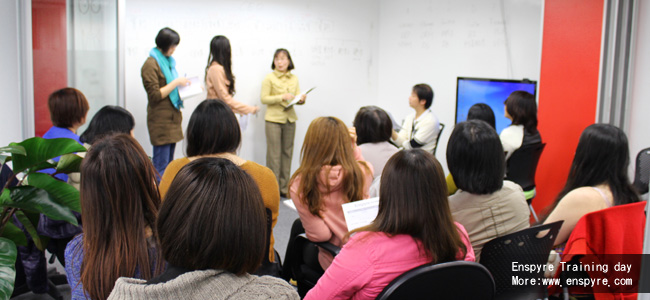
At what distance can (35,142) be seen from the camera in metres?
1.91

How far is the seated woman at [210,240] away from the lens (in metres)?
1.10

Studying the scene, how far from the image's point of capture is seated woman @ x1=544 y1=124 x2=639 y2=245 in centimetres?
225

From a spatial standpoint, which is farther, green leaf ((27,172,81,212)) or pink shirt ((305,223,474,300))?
green leaf ((27,172,81,212))

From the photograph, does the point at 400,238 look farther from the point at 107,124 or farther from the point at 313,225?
the point at 107,124

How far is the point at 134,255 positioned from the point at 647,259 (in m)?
1.25

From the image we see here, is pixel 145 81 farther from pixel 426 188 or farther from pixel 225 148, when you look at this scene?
pixel 426 188

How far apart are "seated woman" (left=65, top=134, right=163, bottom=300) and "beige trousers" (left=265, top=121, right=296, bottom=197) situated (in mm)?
3987

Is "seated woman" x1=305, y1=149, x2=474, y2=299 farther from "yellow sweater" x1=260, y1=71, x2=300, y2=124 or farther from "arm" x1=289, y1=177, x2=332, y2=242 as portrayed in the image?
"yellow sweater" x1=260, y1=71, x2=300, y2=124

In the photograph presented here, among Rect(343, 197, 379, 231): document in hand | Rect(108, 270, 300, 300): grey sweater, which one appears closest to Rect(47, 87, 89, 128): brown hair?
Rect(343, 197, 379, 231): document in hand

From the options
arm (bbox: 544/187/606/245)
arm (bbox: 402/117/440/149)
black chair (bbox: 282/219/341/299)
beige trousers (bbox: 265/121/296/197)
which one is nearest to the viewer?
arm (bbox: 544/187/606/245)

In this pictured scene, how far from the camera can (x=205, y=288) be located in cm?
112

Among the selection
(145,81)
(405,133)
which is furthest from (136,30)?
(405,133)

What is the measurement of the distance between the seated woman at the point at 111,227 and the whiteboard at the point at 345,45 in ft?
11.6

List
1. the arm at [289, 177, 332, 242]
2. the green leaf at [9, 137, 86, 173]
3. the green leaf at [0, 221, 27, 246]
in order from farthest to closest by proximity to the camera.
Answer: the arm at [289, 177, 332, 242], the green leaf at [0, 221, 27, 246], the green leaf at [9, 137, 86, 173]
